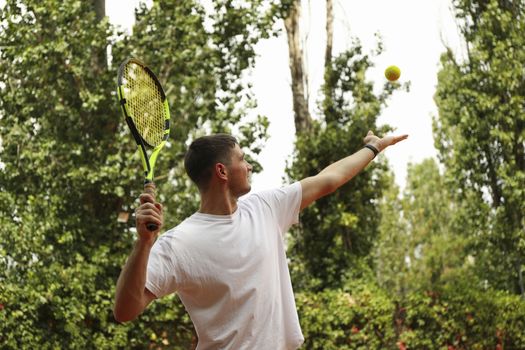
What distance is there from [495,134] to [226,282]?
12.3 meters

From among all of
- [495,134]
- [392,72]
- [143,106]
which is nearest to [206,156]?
[143,106]

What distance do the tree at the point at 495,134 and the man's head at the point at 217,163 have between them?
38.8 ft

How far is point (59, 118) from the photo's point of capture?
1042 cm

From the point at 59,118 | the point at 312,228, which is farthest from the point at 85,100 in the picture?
the point at 312,228

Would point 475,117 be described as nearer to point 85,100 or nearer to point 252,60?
point 252,60

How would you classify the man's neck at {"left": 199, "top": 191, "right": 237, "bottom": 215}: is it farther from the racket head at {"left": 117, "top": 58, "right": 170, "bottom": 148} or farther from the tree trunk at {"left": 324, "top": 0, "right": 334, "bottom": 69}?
the tree trunk at {"left": 324, "top": 0, "right": 334, "bottom": 69}

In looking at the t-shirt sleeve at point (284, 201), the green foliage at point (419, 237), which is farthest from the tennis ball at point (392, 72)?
the green foliage at point (419, 237)

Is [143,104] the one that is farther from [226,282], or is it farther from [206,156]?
[226,282]

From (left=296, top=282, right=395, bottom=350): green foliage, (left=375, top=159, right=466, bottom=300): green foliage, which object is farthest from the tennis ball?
(left=375, top=159, right=466, bottom=300): green foliage

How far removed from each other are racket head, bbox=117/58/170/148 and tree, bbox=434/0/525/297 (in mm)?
11376

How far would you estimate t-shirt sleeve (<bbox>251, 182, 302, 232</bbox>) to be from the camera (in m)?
3.57

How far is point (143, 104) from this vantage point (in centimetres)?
399

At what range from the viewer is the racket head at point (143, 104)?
12.3 feet

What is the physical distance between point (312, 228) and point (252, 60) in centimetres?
367
